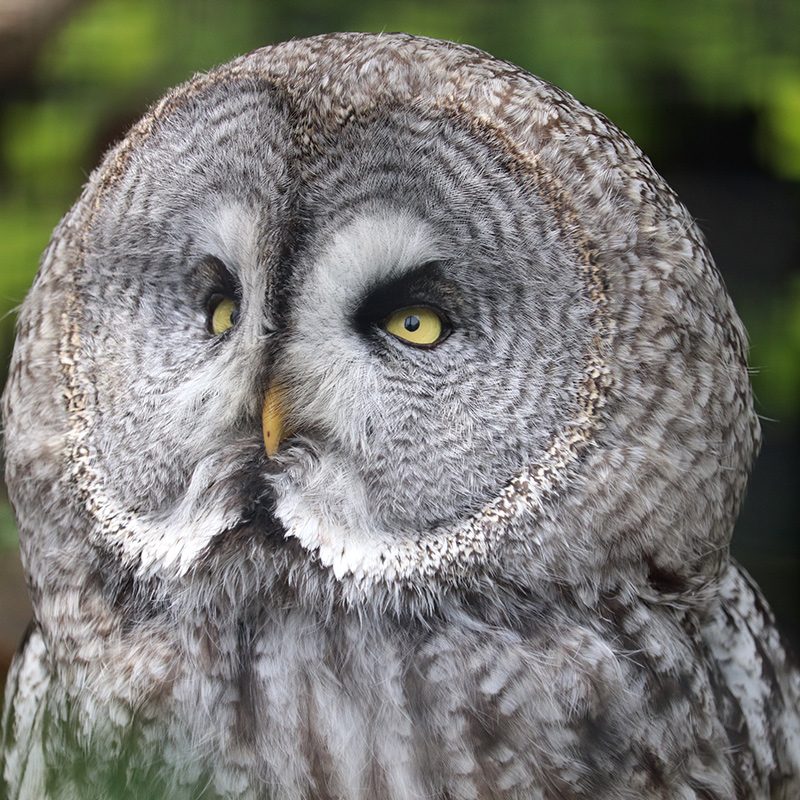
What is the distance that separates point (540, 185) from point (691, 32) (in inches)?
27.4

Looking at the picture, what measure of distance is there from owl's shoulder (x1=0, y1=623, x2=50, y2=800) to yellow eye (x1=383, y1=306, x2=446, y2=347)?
1.99ft

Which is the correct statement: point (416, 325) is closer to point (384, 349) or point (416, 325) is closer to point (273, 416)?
point (384, 349)

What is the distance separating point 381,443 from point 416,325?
0.12 metres

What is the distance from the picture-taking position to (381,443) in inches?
42.3

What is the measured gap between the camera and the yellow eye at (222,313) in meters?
1.08

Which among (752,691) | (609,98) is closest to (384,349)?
(752,691)

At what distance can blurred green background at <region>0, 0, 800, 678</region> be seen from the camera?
1.50 m

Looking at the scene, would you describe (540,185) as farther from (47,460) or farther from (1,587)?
(1,587)

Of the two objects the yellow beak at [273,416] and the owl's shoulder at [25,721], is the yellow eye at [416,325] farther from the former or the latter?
the owl's shoulder at [25,721]

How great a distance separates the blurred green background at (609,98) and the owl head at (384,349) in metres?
0.27

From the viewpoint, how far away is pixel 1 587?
2.29 meters

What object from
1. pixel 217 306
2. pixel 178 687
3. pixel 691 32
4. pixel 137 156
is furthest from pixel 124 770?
pixel 691 32

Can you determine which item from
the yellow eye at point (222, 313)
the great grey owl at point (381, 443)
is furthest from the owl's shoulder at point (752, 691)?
the yellow eye at point (222, 313)

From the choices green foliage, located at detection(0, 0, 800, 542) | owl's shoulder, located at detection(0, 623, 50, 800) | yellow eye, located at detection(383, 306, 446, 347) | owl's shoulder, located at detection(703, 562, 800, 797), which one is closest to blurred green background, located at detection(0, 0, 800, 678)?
green foliage, located at detection(0, 0, 800, 542)
